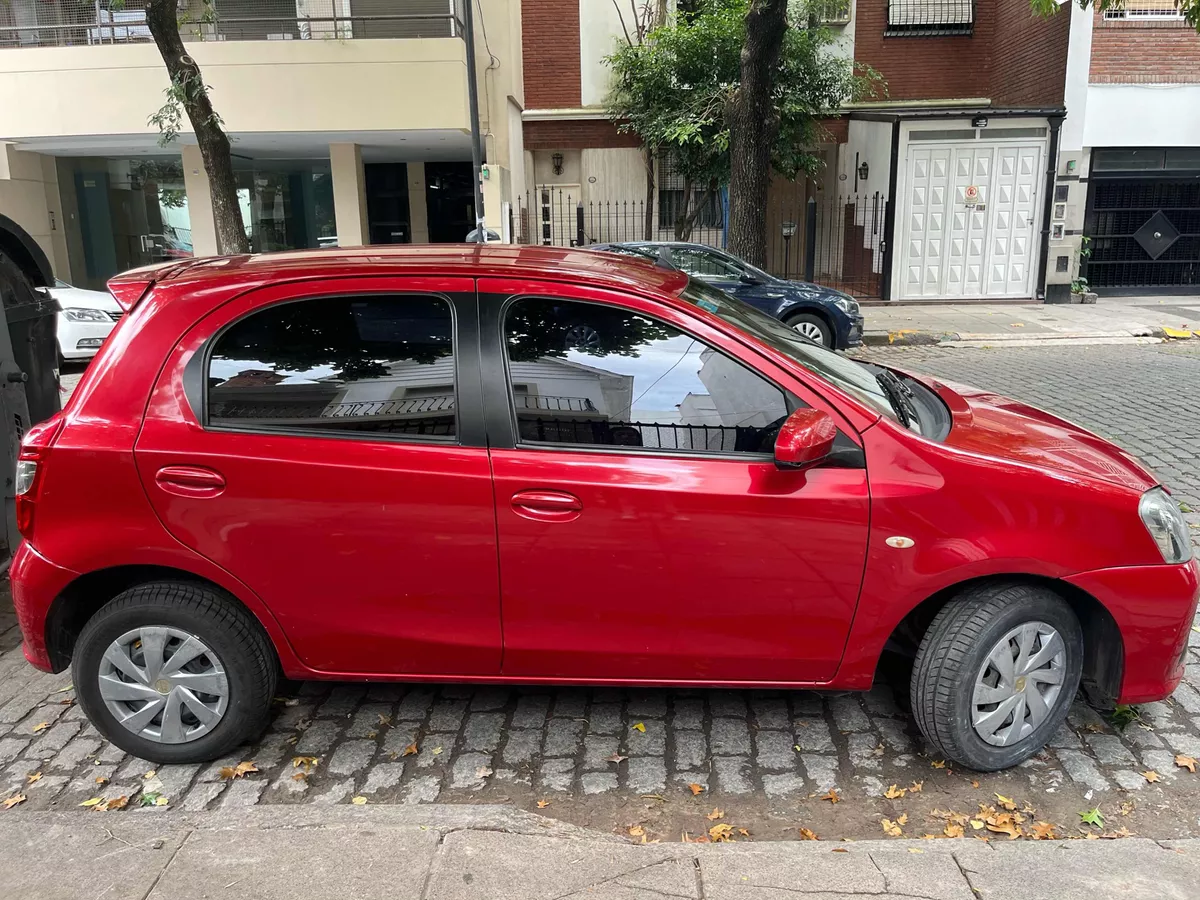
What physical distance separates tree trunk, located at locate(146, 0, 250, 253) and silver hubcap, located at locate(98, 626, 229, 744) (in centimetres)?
967

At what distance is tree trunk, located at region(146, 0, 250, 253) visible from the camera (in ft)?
36.6

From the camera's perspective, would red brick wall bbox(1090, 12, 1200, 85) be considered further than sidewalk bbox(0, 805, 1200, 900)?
Yes

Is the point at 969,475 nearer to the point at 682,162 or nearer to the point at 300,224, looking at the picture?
the point at 682,162

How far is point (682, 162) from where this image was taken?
18688mm

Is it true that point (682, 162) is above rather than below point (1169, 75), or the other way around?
below

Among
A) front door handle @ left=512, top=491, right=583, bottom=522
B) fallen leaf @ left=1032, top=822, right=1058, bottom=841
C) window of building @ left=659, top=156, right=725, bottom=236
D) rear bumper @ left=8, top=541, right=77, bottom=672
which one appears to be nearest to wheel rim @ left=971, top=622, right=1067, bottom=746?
fallen leaf @ left=1032, top=822, right=1058, bottom=841

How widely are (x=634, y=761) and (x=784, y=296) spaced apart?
9.53 meters

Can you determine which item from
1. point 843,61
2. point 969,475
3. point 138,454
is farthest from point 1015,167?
point 138,454

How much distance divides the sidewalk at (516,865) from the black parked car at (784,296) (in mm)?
9652

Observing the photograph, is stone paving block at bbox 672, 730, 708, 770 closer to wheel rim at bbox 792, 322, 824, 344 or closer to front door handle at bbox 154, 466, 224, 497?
front door handle at bbox 154, 466, 224, 497

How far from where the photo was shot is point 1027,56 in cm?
1805

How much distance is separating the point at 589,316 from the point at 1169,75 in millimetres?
17605

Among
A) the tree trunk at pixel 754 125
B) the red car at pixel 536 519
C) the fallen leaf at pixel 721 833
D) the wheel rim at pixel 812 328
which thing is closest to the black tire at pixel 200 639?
the red car at pixel 536 519

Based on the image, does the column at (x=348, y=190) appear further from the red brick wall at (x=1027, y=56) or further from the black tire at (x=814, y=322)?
the red brick wall at (x=1027, y=56)
